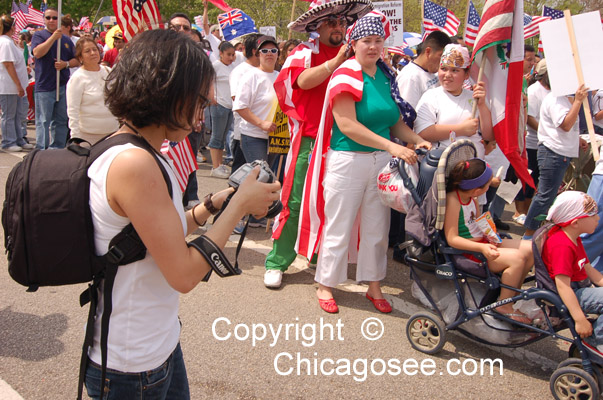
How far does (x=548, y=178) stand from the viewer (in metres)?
5.63

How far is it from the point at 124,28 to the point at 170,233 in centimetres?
396

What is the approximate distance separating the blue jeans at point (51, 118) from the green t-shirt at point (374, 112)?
548cm

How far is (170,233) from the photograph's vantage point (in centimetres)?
143

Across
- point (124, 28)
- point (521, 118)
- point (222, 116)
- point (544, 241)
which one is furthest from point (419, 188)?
point (222, 116)

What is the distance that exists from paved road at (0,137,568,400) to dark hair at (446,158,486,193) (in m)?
1.10

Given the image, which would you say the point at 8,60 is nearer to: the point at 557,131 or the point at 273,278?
the point at 273,278

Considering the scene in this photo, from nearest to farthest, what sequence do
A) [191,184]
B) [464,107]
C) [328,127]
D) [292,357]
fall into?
[292,357] → [328,127] → [464,107] → [191,184]

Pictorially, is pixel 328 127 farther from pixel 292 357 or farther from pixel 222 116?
pixel 222 116

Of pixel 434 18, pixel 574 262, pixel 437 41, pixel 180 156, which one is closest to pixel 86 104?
pixel 180 156

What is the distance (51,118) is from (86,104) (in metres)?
3.44

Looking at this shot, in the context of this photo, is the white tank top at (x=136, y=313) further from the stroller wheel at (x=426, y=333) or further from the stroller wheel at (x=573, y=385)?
the stroller wheel at (x=573, y=385)

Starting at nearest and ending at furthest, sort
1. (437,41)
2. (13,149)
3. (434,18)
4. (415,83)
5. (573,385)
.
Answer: (573,385)
(415,83)
(437,41)
(13,149)
(434,18)

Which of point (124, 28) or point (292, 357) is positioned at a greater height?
point (124, 28)

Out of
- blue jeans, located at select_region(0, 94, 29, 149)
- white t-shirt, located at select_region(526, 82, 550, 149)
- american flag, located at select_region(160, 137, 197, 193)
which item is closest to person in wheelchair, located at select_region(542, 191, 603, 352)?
american flag, located at select_region(160, 137, 197, 193)
